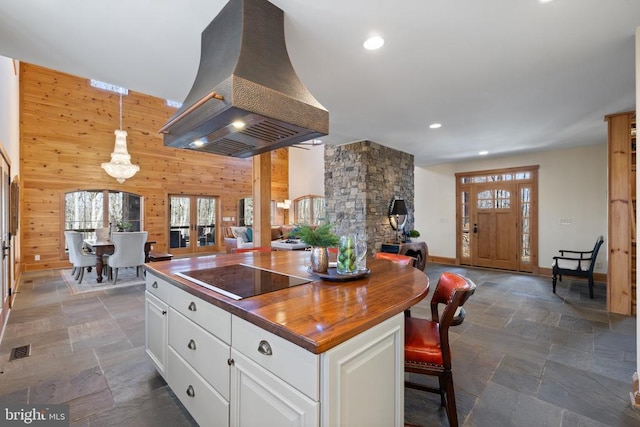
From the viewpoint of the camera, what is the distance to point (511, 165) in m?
6.17

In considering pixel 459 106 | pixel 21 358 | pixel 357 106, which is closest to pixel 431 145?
pixel 459 106

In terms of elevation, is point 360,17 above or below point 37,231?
above

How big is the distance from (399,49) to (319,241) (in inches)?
64.4

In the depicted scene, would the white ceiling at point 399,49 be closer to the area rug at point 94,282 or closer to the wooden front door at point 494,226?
the wooden front door at point 494,226

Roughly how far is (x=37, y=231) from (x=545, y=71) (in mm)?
9192

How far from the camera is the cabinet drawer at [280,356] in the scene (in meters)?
0.95

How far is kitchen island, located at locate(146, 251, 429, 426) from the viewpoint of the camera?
979 millimetres

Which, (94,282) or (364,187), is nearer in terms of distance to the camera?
(364,187)

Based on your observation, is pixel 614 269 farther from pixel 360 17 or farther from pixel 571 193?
pixel 360 17

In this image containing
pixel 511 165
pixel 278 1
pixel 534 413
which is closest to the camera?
pixel 278 1

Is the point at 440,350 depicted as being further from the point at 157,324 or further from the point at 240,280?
the point at 157,324

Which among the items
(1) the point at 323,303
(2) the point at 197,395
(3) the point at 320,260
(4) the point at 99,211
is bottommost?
(2) the point at 197,395

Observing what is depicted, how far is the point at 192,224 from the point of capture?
8.77 meters

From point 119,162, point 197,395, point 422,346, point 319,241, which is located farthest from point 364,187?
point 119,162
